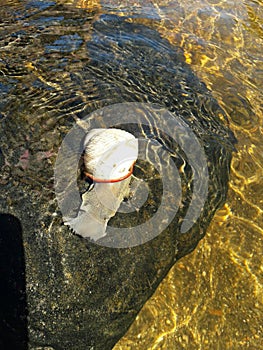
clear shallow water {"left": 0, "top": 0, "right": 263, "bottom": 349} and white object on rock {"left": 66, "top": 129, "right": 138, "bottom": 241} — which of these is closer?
white object on rock {"left": 66, "top": 129, "right": 138, "bottom": 241}

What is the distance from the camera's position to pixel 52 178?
10.3ft

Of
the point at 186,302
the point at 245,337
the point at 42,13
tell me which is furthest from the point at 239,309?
the point at 42,13

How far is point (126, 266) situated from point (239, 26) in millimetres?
7038

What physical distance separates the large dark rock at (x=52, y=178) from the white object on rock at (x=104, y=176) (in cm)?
17

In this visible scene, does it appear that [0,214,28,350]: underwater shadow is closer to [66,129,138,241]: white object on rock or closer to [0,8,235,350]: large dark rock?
Result: [0,8,235,350]: large dark rock

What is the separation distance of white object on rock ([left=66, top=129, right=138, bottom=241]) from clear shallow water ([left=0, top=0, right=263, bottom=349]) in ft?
2.02

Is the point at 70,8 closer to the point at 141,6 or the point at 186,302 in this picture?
the point at 141,6

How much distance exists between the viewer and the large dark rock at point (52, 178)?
2773mm

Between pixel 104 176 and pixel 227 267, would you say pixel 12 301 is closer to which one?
pixel 104 176

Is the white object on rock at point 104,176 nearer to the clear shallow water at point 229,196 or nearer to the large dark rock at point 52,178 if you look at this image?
the large dark rock at point 52,178

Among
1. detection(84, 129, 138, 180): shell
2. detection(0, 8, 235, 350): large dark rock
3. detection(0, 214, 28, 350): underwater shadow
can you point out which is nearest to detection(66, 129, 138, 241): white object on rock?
detection(84, 129, 138, 180): shell

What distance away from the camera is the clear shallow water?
331 cm

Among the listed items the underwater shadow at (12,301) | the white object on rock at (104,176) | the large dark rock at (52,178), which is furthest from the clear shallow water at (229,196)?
the underwater shadow at (12,301)

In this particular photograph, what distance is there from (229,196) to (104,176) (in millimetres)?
2276
